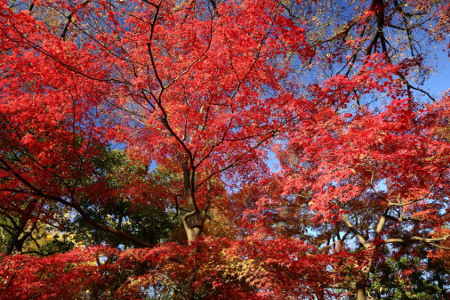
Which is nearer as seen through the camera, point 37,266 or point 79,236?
point 37,266

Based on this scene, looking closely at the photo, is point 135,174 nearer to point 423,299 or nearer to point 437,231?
point 437,231

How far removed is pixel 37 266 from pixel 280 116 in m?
5.65

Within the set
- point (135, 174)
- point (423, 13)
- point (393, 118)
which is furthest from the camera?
point (135, 174)

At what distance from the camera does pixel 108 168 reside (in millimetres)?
11367

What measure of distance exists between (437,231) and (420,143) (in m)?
5.23

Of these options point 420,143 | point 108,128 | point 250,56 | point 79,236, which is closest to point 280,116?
point 250,56

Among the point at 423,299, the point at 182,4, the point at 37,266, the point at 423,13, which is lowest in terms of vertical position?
the point at 423,299

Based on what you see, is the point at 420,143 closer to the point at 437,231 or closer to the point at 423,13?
the point at 423,13

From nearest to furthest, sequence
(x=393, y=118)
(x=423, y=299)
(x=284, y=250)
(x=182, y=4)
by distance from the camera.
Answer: (x=284, y=250), (x=393, y=118), (x=182, y=4), (x=423, y=299)

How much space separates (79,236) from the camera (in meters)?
11.3

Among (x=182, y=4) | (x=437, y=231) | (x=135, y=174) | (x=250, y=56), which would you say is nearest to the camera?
(x=250, y=56)

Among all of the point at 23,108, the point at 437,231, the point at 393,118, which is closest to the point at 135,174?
the point at 23,108

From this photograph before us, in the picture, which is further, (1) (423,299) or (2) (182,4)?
(1) (423,299)

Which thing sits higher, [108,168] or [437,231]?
[108,168]
